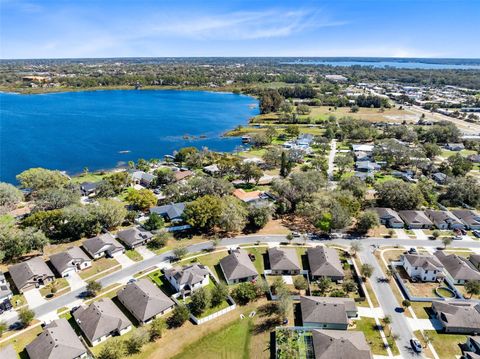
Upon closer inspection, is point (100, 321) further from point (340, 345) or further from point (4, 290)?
point (340, 345)

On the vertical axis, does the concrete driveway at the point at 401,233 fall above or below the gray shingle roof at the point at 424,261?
below

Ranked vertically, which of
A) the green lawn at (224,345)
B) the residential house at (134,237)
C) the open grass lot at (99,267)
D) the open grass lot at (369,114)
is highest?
the open grass lot at (369,114)

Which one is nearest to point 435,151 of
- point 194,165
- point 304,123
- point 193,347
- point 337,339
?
point 304,123

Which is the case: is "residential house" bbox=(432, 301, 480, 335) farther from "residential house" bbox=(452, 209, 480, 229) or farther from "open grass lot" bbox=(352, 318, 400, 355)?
"residential house" bbox=(452, 209, 480, 229)

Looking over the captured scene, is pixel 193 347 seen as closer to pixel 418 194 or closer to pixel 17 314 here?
pixel 17 314

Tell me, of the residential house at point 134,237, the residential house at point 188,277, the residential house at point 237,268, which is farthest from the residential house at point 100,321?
the residential house at point 134,237

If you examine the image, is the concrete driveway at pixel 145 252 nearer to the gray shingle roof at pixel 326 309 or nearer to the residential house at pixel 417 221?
the gray shingle roof at pixel 326 309
